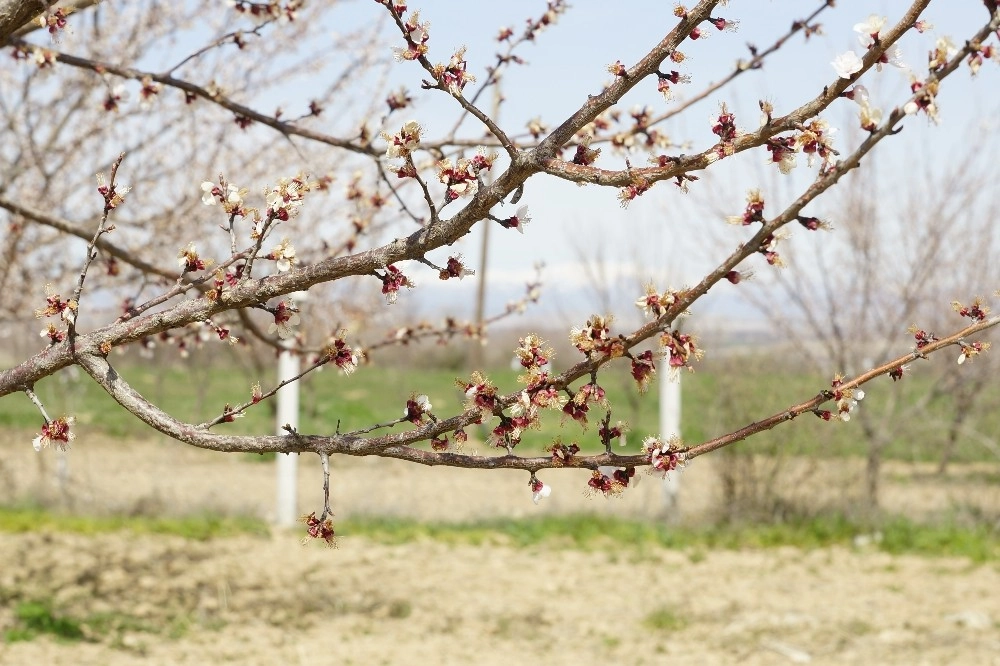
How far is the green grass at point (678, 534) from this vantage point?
6715mm

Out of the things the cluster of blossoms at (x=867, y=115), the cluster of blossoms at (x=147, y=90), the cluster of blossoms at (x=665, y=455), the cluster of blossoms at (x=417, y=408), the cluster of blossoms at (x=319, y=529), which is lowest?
the cluster of blossoms at (x=319, y=529)

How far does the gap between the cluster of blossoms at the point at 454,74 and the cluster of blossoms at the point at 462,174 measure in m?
0.12

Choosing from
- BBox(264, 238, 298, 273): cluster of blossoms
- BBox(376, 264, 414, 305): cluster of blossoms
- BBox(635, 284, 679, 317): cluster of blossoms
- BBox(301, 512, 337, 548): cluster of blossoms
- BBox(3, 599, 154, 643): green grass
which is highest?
BBox(264, 238, 298, 273): cluster of blossoms

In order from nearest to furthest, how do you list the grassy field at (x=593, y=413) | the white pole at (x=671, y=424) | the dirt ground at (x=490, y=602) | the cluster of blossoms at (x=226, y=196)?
the cluster of blossoms at (x=226, y=196) → the dirt ground at (x=490, y=602) → the white pole at (x=671, y=424) → the grassy field at (x=593, y=413)

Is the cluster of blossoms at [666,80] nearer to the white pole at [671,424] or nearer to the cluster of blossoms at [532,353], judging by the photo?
the cluster of blossoms at [532,353]

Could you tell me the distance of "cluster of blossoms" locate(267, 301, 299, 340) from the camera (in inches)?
81.7

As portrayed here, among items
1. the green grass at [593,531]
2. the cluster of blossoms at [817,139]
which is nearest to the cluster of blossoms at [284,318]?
the cluster of blossoms at [817,139]

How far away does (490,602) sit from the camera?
5375 mm

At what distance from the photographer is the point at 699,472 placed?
9.98 metres

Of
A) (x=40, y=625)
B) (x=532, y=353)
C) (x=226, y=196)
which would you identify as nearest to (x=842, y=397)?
(x=532, y=353)

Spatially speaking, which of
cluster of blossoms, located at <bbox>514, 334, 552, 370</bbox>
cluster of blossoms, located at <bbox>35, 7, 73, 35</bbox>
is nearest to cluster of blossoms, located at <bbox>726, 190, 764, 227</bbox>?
cluster of blossoms, located at <bbox>514, 334, 552, 370</bbox>

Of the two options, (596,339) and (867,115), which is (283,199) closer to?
(596,339)

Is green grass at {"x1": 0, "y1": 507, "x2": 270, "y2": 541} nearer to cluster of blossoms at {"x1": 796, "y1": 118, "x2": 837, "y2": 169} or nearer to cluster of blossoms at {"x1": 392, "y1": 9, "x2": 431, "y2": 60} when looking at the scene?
cluster of blossoms at {"x1": 392, "y1": 9, "x2": 431, "y2": 60}

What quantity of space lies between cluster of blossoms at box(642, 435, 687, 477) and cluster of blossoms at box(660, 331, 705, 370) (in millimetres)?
159
